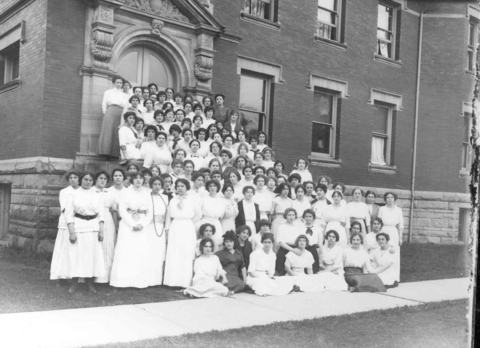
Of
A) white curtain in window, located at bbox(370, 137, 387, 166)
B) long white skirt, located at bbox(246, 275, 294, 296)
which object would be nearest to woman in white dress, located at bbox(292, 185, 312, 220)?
long white skirt, located at bbox(246, 275, 294, 296)

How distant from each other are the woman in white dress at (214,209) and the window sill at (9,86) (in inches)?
218

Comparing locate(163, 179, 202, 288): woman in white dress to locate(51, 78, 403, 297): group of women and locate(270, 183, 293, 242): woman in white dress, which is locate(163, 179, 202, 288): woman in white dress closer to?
locate(51, 78, 403, 297): group of women

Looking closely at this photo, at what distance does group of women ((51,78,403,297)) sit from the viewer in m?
7.56

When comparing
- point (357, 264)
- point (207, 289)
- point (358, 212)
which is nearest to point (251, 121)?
point (358, 212)

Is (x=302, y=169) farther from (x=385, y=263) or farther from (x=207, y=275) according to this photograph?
(x=207, y=275)

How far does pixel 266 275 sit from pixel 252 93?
23.3ft

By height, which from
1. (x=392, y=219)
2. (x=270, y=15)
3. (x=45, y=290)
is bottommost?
(x=45, y=290)

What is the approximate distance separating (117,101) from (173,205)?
120 inches

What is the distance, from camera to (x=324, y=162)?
1556 centimetres

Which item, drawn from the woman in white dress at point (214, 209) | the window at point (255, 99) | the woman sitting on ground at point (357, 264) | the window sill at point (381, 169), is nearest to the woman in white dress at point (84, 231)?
the woman in white dress at point (214, 209)

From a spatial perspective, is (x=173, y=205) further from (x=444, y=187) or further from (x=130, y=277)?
(x=444, y=187)

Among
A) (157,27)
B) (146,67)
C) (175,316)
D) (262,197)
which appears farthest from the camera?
(146,67)

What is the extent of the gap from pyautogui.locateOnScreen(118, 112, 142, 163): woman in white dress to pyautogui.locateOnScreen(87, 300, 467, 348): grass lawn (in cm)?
479

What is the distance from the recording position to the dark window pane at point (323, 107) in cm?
1586
